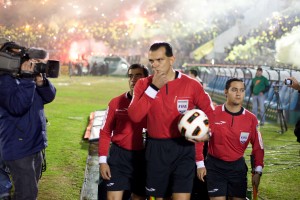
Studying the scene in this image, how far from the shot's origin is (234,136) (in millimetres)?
5340

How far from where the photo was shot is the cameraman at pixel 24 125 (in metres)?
4.27

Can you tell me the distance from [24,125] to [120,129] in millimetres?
1241

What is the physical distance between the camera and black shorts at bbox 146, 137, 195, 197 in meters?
4.39

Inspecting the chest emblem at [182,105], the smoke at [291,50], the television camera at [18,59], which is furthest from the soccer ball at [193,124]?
the smoke at [291,50]

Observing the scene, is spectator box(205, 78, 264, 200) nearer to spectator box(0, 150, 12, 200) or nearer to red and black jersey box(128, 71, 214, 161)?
red and black jersey box(128, 71, 214, 161)

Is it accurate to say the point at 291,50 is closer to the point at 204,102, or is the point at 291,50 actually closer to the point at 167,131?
the point at 204,102

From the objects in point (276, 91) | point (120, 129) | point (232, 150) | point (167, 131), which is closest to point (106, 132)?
point (120, 129)

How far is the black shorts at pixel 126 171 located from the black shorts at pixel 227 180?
0.95 metres

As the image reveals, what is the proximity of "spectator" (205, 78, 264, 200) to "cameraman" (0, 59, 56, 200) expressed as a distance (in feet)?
7.46

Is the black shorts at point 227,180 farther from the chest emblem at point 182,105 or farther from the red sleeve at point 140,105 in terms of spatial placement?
the red sleeve at point 140,105

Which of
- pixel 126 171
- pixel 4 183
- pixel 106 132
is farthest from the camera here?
pixel 4 183

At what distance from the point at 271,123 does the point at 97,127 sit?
323 inches

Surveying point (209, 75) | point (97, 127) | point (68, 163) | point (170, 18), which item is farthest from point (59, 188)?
point (170, 18)

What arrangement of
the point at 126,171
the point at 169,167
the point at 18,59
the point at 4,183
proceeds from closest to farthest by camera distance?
1. the point at 18,59
2. the point at 169,167
3. the point at 126,171
4. the point at 4,183
